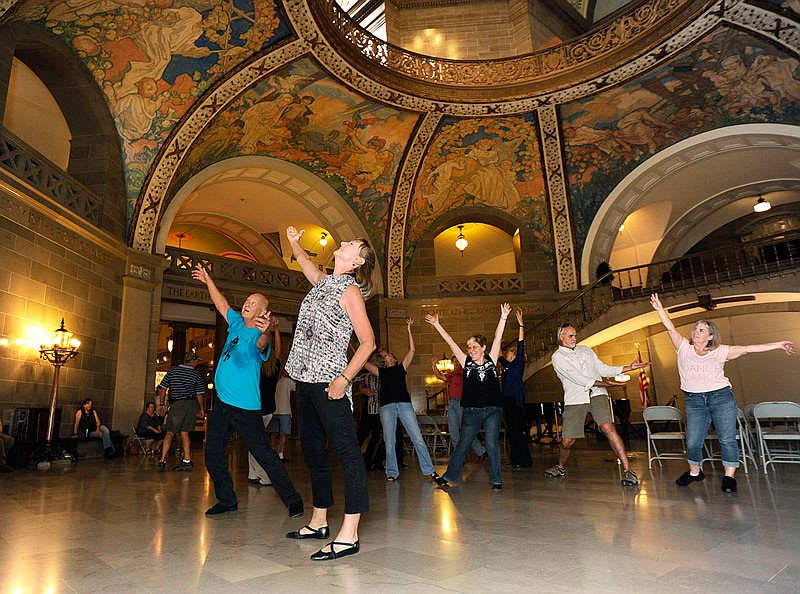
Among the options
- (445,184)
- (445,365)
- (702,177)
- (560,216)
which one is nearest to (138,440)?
(445,365)

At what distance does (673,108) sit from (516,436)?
29.9 feet

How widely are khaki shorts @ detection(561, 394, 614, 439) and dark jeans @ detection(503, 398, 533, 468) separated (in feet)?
4.20

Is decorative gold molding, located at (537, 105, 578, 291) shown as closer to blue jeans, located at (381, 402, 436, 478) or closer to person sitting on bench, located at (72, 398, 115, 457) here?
blue jeans, located at (381, 402, 436, 478)

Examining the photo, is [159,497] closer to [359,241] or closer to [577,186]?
[359,241]

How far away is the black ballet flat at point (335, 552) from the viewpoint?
2217 millimetres

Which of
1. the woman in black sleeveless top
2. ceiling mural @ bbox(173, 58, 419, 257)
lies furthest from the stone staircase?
the woman in black sleeveless top

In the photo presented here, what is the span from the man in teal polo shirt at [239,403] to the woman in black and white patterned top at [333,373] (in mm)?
773

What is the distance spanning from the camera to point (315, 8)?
935 cm

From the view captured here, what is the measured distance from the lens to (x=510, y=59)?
38.3 feet

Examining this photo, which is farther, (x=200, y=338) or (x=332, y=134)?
(x=200, y=338)

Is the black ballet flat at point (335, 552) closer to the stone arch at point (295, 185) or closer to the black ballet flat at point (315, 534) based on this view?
the black ballet flat at point (315, 534)

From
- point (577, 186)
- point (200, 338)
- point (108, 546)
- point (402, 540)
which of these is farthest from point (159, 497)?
point (200, 338)

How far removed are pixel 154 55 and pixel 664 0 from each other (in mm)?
9329

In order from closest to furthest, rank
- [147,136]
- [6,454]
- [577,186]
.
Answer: [6,454] → [147,136] → [577,186]
